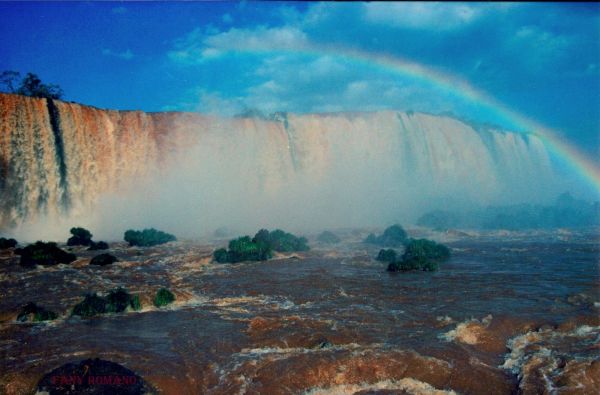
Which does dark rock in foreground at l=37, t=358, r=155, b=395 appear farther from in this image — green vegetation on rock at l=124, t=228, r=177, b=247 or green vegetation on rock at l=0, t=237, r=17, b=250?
green vegetation on rock at l=124, t=228, r=177, b=247

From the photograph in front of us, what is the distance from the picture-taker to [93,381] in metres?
5.56

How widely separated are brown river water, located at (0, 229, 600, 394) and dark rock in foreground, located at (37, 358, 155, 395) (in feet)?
1.28

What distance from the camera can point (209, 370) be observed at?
6.64 m

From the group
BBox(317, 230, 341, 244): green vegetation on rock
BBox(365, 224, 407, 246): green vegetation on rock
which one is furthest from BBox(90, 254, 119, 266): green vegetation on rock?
BBox(365, 224, 407, 246): green vegetation on rock

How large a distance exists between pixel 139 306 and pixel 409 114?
50684mm

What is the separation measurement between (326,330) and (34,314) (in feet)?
23.3

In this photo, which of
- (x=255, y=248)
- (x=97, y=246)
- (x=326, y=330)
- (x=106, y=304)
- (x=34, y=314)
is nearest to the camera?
(x=326, y=330)

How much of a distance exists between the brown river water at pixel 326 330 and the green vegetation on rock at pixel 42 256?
48cm

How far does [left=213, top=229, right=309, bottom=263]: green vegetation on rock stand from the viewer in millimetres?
18031

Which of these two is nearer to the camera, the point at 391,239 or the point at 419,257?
the point at 419,257

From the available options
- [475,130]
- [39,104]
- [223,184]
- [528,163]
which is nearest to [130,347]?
[39,104]

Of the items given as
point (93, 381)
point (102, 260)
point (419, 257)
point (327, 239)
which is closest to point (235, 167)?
point (327, 239)

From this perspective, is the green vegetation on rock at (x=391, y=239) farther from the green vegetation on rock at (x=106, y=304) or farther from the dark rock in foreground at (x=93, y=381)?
the dark rock in foreground at (x=93, y=381)

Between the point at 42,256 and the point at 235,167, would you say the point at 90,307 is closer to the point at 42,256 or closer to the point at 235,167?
the point at 42,256
